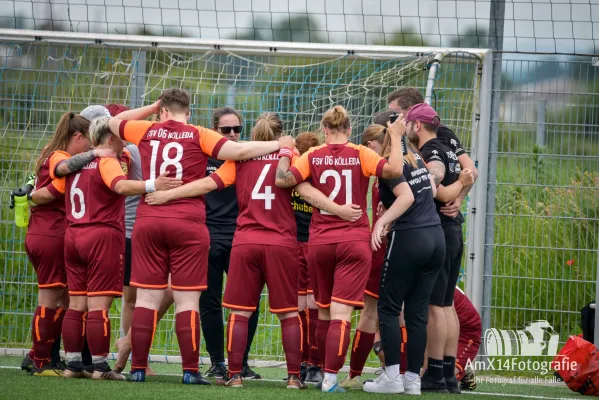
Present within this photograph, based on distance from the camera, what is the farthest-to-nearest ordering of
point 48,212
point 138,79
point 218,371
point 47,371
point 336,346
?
point 138,79 → point 218,371 → point 48,212 → point 47,371 → point 336,346

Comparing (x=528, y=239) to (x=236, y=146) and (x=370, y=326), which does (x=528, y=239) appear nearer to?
(x=370, y=326)

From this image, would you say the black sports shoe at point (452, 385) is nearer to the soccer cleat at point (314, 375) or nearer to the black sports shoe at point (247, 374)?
the soccer cleat at point (314, 375)

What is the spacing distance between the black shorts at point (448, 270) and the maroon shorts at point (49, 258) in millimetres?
2919

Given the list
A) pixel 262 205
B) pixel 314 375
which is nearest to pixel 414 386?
pixel 314 375

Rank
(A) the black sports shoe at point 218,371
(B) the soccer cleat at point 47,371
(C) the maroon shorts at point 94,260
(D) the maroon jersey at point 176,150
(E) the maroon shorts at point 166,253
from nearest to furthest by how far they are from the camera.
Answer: (E) the maroon shorts at point 166,253 < (D) the maroon jersey at point 176,150 < (C) the maroon shorts at point 94,260 < (B) the soccer cleat at point 47,371 < (A) the black sports shoe at point 218,371

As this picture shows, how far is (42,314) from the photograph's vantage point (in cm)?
769

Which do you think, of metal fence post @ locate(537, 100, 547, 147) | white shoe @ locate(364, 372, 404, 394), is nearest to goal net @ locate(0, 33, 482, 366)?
metal fence post @ locate(537, 100, 547, 147)

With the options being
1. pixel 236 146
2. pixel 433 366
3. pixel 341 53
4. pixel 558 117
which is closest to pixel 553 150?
pixel 558 117

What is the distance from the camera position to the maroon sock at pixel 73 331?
7297 millimetres

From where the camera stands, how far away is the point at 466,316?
824 centimetres

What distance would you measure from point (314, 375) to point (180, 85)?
3892mm

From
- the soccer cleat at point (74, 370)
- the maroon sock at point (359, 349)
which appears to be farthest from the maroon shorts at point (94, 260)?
the maroon sock at point (359, 349)

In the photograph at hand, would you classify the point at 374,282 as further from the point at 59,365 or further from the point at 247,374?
the point at 59,365

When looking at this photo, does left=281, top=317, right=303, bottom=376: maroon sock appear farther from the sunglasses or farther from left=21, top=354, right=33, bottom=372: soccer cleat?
left=21, top=354, right=33, bottom=372: soccer cleat
